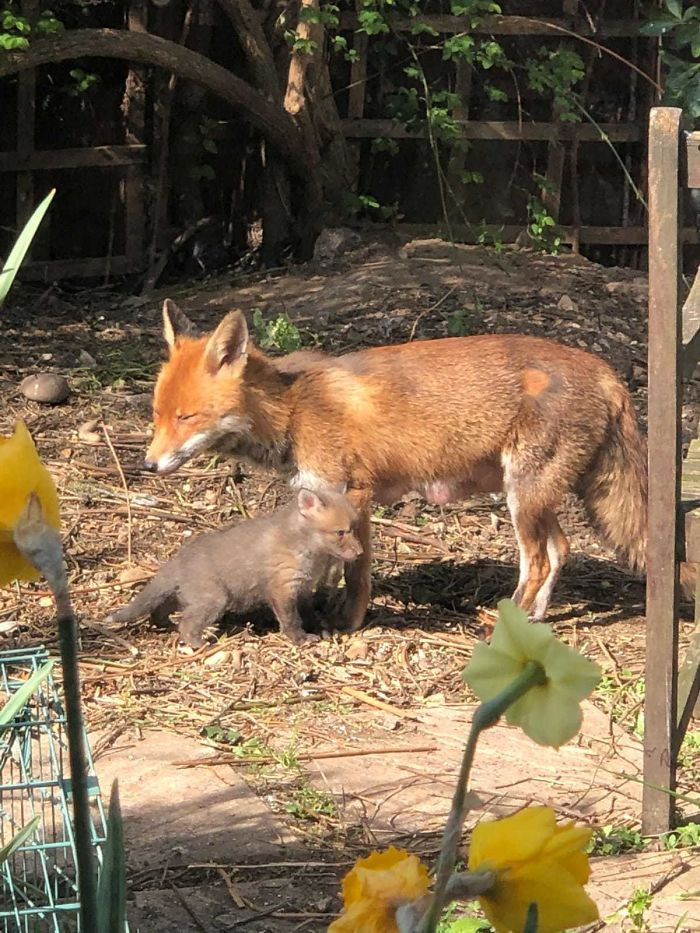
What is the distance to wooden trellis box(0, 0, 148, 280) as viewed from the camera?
10750 millimetres

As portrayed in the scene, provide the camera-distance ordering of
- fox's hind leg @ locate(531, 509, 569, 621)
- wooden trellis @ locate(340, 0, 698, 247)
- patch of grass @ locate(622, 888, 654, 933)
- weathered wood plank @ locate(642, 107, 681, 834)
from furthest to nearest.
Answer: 1. wooden trellis @ locate(340, 0, 698, 247)
2. fox's hind leg @ locate(531, 509, 569, 621)
3. weathered wood plank @ locate(642, 107, 681, 834)
4. patch of grass @ locate(622, 888, 654, 933)

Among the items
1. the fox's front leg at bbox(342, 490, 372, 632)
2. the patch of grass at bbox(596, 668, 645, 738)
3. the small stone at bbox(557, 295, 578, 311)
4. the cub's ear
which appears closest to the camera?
the patch of grass at bbox(596, 668, 645, 738)

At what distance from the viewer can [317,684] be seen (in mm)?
5371

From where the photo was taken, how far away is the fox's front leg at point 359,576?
19.0 ft

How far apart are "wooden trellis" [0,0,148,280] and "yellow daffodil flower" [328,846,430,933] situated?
10193mm

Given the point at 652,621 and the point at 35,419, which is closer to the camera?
the point at 652,621

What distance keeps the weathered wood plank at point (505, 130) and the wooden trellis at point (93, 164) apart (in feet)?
6.08

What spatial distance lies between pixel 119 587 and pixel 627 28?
308 inches

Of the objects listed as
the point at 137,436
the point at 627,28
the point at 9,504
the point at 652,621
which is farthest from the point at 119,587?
the point at 627,28

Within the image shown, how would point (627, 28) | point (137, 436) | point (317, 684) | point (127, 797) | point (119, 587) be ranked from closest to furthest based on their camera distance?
point (127, 797), point (317, 684), point (119, 587), point (137, 436), point (627, 28)

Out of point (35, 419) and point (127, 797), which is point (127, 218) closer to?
point (35, 419)

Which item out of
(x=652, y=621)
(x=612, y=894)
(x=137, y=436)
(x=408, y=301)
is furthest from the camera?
(x=408, y=301)

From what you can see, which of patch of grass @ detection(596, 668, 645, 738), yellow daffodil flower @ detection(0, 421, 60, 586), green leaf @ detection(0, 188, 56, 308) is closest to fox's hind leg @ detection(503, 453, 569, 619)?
patch of grass @ detection(596, 668, 645, 738)

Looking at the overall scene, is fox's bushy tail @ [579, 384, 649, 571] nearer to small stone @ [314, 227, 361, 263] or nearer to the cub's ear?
the cub's ear
